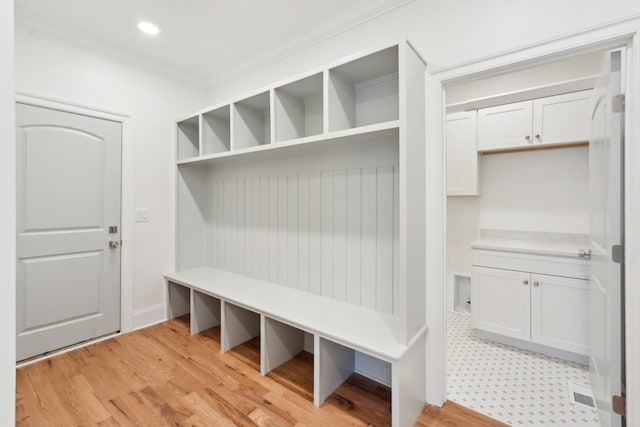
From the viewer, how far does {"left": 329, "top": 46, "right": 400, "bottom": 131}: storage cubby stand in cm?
180

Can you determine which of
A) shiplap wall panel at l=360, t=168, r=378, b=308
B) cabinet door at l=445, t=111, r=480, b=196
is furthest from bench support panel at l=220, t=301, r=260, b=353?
cabinet door at l=445, t=111, r=480, b=196

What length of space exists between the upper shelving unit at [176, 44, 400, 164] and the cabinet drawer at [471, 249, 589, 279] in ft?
5.18

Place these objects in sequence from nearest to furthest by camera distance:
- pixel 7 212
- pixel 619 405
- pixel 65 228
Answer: pixel 7 212 → pixel 619 405 → pixel 65 228

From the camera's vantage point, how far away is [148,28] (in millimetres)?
2303

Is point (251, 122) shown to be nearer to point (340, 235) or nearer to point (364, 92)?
point (364, 92)

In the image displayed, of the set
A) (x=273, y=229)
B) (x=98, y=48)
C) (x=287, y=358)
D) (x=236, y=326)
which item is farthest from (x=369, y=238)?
(x=98, y=48)

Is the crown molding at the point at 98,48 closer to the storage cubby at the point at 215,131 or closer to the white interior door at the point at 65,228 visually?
the white interior door at the point at 65,228

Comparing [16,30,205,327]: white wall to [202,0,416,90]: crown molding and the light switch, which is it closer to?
the light switch

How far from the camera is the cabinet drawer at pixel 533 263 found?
223cm

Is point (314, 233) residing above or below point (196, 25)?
below

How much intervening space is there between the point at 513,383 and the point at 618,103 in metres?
1.81

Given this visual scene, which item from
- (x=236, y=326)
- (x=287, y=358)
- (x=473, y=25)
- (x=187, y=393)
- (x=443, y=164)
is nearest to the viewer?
(x=473, y=25)

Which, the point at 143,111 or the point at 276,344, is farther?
the point at 143,111

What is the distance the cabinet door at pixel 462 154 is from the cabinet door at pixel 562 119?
51cm
